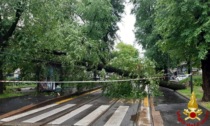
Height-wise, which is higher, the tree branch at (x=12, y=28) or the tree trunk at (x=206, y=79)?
the tree branch at (x=12, y=28)

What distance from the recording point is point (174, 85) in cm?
2608

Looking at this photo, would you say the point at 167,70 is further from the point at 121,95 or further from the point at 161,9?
the point at 161,9

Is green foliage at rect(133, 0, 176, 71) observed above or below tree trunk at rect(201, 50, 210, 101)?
above

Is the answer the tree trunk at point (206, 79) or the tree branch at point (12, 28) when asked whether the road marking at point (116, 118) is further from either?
the tree branch at point (12, 28)

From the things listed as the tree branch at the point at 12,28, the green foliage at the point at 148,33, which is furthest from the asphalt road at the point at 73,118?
the green foliage at the point at 148,33

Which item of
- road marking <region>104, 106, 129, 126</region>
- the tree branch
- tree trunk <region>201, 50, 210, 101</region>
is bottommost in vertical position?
road marking <region>104, 106, 129, 126</region>

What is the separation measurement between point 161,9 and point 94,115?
7494 millimetres

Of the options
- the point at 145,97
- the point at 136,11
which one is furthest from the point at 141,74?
the point at 136,11

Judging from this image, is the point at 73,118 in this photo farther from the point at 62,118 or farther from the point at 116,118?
the point at 116,118

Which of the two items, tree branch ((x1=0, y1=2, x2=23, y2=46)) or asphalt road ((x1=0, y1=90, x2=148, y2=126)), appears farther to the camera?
tree branch ((x1=0, y1=2, x2=23, y2=46))

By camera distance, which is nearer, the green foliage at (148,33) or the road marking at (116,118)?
the road marking at (116,118)

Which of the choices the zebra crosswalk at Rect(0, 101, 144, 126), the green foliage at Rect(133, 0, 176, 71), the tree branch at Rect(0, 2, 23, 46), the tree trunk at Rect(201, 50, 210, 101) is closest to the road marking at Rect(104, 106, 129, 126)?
the zebra crosswalk at Rect(0, 101, 144, 126)

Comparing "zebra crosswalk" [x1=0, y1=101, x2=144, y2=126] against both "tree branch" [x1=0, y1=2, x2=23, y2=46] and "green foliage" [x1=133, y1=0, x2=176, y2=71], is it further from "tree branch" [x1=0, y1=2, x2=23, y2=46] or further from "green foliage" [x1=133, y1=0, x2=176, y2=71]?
"green foliage" [x1=133, y1=0, x2=176, y2=71]

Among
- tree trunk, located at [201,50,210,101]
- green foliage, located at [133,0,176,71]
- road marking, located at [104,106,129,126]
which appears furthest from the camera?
green foliage, located at [133,0,176,71]
